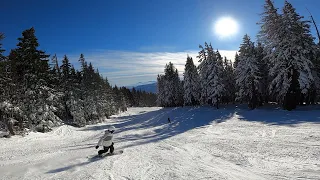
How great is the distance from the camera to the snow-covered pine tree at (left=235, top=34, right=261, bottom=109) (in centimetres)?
4056

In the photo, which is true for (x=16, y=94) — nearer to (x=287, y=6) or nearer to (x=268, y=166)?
(x=268, y=166)

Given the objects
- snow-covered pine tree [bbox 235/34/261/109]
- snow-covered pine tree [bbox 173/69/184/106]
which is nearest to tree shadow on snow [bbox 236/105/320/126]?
snow-covered pine tree [bbox 235/34/261/109]

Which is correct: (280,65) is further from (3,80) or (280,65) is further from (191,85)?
(191,85)

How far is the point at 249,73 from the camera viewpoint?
41.1 meters

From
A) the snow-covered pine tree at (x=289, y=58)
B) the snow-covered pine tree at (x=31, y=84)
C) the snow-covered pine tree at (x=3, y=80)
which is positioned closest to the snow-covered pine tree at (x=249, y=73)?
the snow-covered pine tree at (x=289, y=58)

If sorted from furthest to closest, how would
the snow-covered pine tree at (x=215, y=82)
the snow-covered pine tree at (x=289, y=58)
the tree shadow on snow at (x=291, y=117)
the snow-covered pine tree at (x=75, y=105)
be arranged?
the snow-covered pine tree at (x=215, y=82), the snow-covered pine tree at (x=75, y=105), the snow-covered pine tree at (x=289, y=58), the tree shadow on snow at (x=291, y=117)

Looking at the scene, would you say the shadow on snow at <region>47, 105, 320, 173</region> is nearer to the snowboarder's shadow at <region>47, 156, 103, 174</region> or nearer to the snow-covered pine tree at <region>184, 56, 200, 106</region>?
the snowboarder's shadow at <region>47, 156, 103, 174</region>

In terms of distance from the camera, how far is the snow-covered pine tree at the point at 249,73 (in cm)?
4056

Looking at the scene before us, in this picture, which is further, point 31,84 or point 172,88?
point 172,88

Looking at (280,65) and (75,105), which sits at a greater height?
(280,65)

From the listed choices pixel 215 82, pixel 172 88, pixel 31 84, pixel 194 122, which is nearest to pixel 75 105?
pixel 31 84

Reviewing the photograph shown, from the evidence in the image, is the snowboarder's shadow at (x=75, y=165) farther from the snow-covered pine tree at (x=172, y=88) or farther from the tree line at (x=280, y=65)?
the snow-covered pine tree at (x=172, y=88)

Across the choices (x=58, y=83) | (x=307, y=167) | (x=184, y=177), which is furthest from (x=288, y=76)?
(x=58, y=83)

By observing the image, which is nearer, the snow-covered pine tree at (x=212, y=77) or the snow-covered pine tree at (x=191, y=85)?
the snow-covered pine tree at (x=212, y=77)
